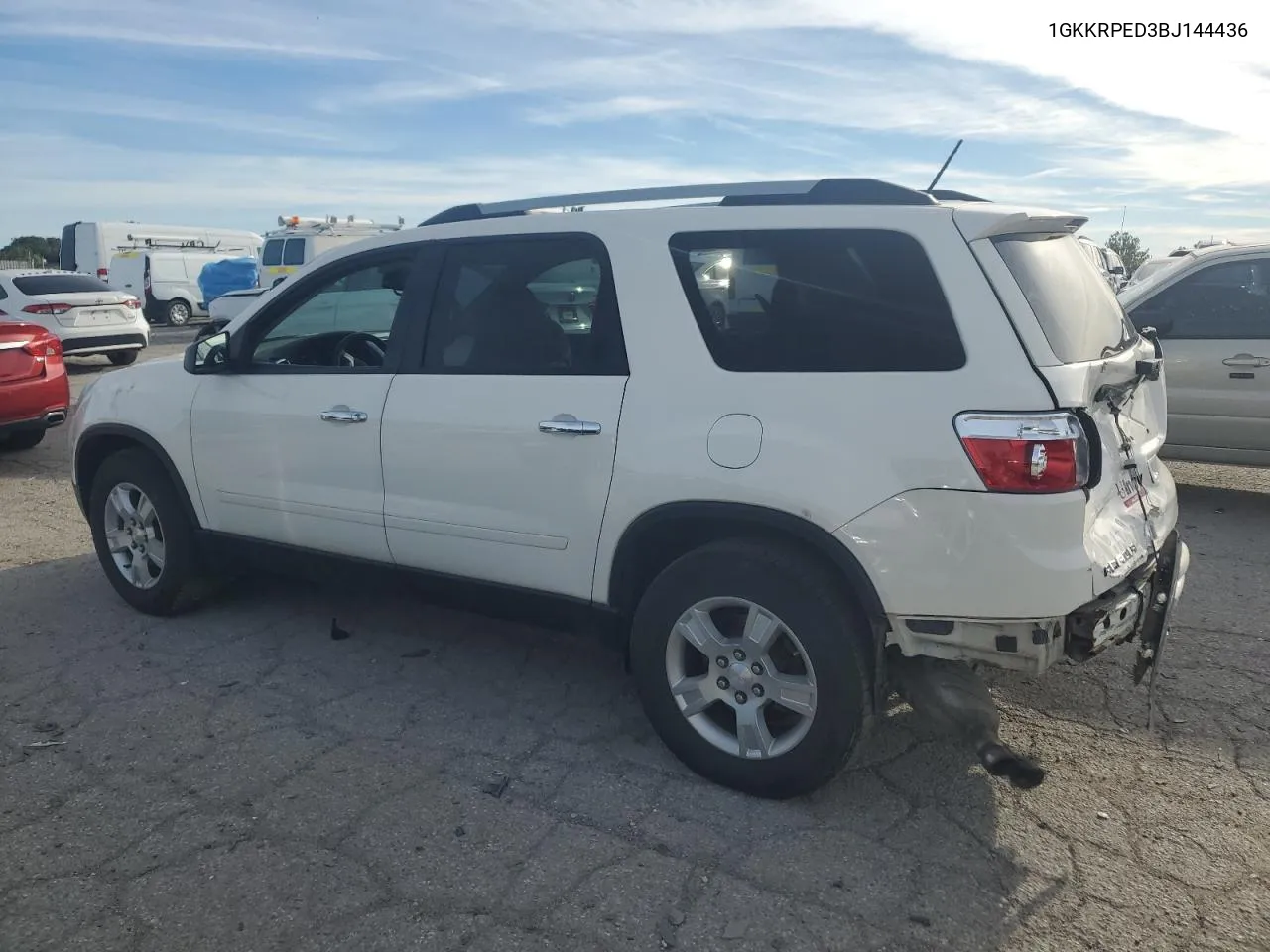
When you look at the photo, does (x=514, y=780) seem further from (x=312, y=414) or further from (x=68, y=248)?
(x=68, y=248)

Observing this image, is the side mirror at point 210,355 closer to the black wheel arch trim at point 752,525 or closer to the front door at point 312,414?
the front door at point 312,414

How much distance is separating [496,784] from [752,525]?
1187 millimetres

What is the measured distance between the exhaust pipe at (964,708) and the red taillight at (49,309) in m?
15.1

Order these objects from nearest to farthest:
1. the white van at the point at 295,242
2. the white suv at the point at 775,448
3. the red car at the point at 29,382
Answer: the white suv at the point at 775,448
the red car at the point at 29,382
the white van at the point at 295,242

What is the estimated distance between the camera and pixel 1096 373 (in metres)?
2.91

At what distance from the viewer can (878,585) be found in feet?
9.39

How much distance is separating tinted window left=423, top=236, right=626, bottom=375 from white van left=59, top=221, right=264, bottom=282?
25680mm

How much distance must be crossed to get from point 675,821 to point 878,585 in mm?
949

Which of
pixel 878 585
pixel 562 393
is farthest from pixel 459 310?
pixel 878 585

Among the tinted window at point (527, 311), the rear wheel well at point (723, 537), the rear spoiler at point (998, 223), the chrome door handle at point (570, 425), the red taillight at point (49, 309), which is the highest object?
the rear spoiler at point (998, 223)

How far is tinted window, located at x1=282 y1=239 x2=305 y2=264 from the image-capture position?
2234cm

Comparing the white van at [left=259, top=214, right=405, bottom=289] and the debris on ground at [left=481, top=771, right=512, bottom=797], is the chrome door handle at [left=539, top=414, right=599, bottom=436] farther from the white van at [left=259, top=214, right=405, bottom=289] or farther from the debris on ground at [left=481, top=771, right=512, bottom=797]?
the white van at [left=259, top=214, right=405, bottom=289]

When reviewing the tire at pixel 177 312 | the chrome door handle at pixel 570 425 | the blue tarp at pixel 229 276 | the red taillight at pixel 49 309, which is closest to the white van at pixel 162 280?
the tire at pixel 177 312

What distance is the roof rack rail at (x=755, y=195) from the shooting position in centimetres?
317
